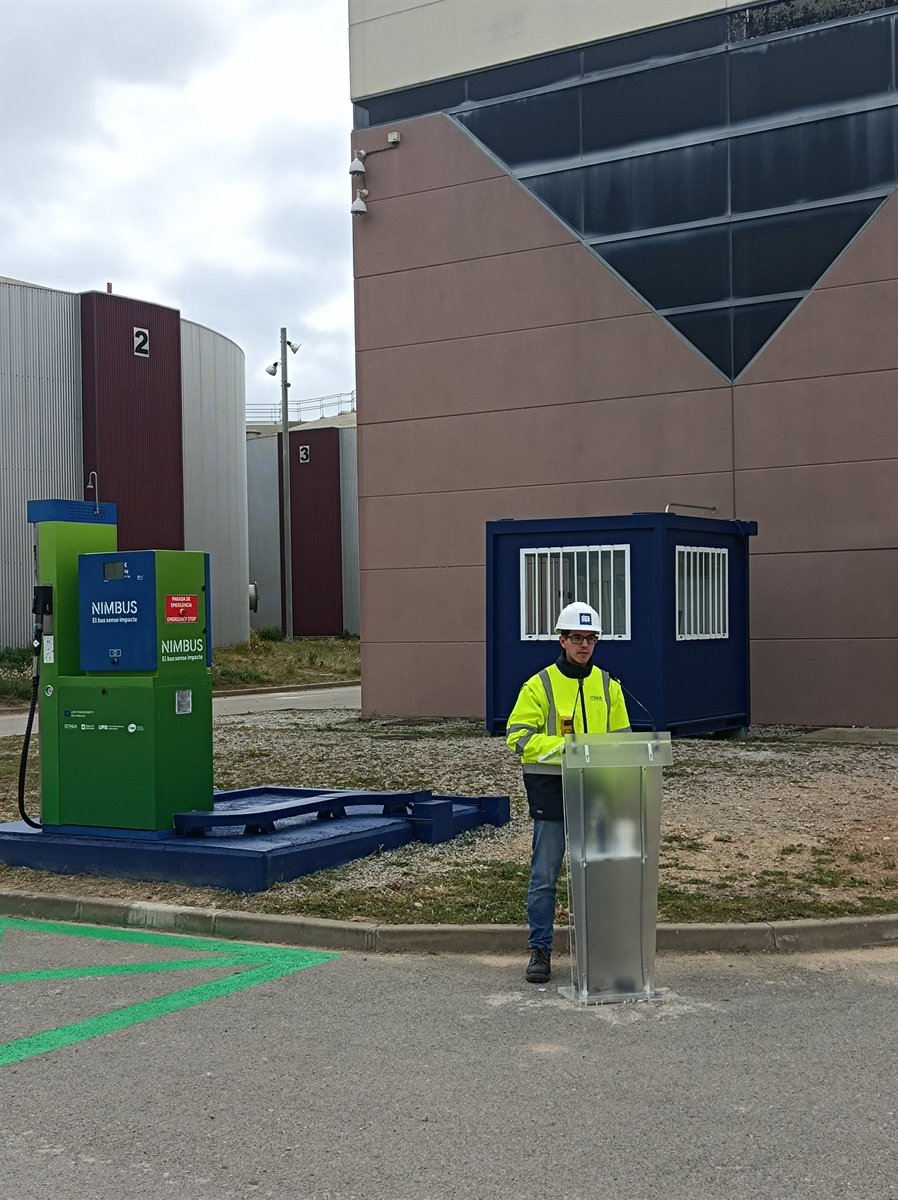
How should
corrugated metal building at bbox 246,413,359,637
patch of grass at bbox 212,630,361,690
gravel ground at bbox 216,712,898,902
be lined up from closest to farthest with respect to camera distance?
gravel ground at bbox 216,712,898,902 → patch of grass at bbox 212,630,361,690 → corrugated metal building at bbox 246,413,359,637

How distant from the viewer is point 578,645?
23.1ft

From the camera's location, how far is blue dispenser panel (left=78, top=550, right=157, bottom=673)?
30.7 feet

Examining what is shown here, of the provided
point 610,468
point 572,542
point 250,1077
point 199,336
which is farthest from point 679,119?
point 199,336

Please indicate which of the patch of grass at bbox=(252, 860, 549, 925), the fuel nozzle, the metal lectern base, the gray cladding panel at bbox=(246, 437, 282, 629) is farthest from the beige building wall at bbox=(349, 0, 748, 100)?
the gray cladding panel at bbox=(246, 437, 282, 629)

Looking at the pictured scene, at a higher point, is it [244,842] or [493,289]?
[493,289]

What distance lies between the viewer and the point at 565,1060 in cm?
577

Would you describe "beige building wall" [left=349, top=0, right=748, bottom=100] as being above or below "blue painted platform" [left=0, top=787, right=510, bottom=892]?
above

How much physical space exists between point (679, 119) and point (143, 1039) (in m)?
16.9

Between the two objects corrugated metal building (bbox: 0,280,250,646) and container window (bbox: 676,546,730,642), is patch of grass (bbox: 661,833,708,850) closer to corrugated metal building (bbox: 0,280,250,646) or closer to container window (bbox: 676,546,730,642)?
container window (bbox: 676,546,730,642)

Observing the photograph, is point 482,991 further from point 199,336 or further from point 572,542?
point 199,336

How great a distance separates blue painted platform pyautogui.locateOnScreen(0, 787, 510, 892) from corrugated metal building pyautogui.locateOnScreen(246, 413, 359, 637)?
46.8m

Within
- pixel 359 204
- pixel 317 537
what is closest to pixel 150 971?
pixel 359 204

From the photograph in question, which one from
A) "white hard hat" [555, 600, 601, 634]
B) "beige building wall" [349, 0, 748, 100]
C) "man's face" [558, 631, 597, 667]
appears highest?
"beige building wall" [349, 0, 748, 100]

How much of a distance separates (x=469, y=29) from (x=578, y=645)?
55.7ft
